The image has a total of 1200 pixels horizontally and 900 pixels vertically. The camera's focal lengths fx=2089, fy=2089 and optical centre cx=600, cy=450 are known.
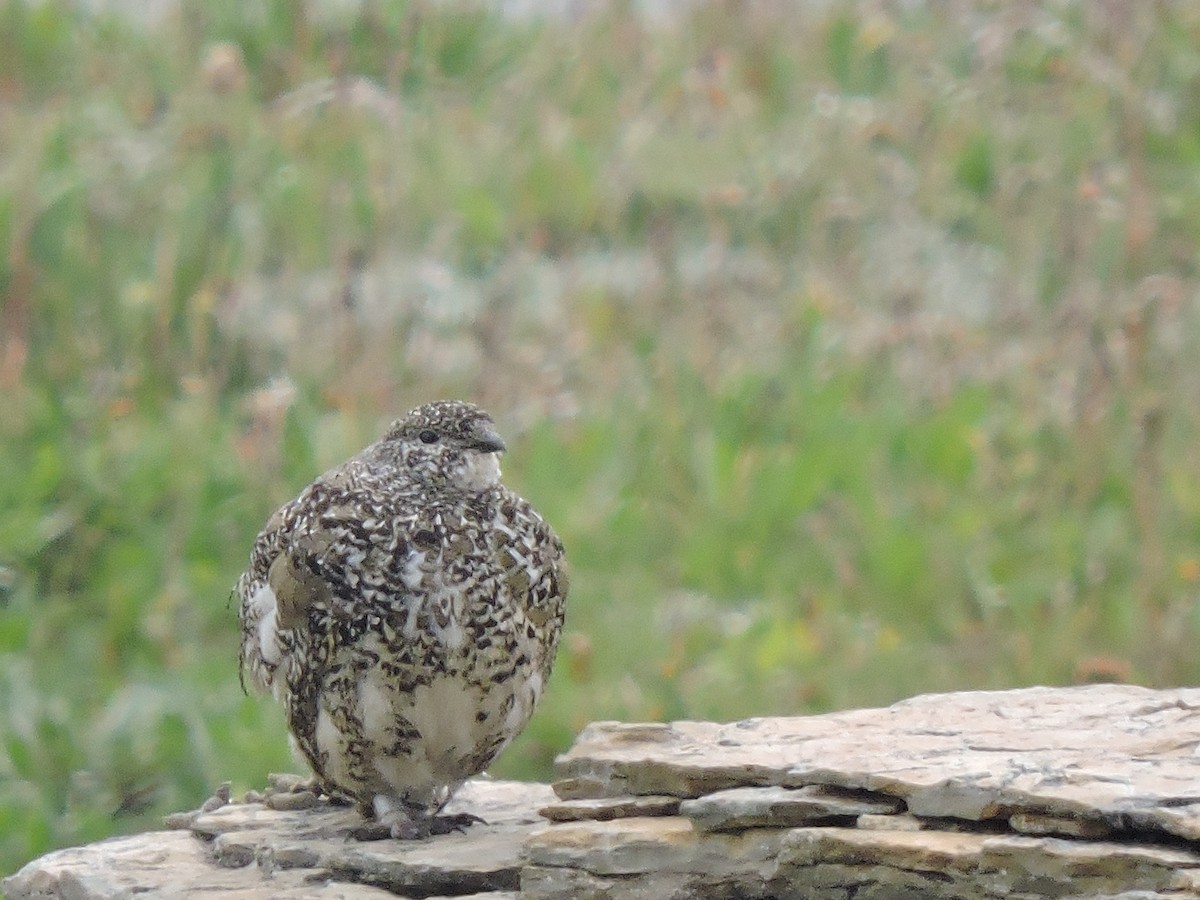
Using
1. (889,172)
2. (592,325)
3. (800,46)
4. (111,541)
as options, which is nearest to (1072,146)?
(889,172)

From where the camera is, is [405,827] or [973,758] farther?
[405,827]

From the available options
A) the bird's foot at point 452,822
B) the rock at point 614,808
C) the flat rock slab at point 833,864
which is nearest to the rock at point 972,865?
the flat rock slab at point 833,864

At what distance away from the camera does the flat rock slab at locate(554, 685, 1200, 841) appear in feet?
11.7

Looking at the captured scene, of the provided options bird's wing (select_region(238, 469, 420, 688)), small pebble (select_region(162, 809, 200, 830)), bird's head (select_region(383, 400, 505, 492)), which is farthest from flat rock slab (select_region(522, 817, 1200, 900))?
small pebble (select_region(162, 809, 200, 830))

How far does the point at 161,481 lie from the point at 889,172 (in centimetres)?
372

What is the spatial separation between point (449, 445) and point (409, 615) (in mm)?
447

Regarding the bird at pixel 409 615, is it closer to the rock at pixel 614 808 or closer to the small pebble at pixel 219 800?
the rock at pixel 614 808

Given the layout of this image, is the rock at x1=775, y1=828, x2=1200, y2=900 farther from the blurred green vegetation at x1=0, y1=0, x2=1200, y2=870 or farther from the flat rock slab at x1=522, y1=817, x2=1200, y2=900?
the blurred green vegetation at x1=0, y1=0, x2=1200, y2=870

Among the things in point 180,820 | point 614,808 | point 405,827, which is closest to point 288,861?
point 405,827

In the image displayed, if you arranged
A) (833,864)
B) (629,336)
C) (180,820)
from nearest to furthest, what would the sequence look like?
(833,864) → (180,820) → (629,336)

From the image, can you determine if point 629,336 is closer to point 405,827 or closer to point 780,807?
point 405,827

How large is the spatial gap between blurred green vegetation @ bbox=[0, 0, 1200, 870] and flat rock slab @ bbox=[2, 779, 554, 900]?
3.57 feet

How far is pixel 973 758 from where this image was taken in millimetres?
3842

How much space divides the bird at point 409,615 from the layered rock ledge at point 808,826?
19 centimetres
